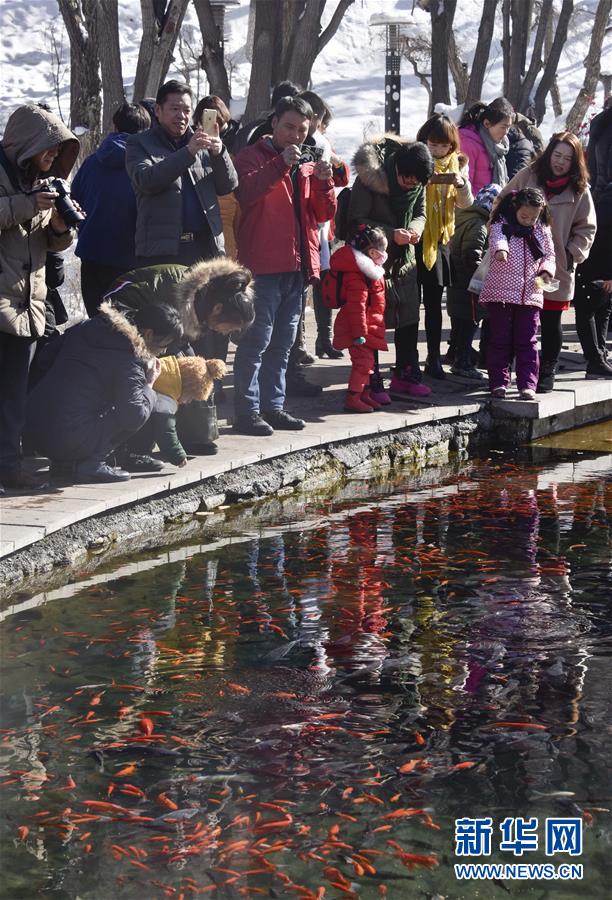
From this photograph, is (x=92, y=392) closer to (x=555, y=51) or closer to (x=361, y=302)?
(x=361, y=302)

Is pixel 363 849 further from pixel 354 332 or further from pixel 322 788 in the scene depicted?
pixel 354 332

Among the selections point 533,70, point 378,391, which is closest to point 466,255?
point 378,391

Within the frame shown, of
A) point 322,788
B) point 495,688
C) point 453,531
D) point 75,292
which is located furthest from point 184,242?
point 75,292

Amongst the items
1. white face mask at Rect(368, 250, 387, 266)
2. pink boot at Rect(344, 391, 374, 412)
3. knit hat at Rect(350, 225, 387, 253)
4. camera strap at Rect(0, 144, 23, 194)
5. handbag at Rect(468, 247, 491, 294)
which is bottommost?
pink boot at Rect(344, 391, 374, 412)

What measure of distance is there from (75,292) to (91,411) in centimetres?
607

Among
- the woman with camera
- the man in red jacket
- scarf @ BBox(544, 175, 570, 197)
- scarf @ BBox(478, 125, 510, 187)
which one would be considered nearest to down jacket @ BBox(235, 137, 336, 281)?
the man in red jacket

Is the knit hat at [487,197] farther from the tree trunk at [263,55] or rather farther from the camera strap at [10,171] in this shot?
the tree trunk at [263,55]

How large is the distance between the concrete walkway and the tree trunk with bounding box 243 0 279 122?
3.90m

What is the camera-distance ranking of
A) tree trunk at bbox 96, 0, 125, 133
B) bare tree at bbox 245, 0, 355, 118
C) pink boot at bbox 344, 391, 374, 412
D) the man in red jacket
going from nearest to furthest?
1. the man in red jacket
2. pink boot at bbox 344, 391, 374, 412
3. tree trunk at bbox 96, 0, 125, 133
4. bare tree at bbox 245, 0, 355, 118

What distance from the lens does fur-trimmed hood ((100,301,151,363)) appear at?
23.3 ft

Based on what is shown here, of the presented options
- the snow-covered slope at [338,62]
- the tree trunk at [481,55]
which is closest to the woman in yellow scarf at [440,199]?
the tree trunk at [481,55]

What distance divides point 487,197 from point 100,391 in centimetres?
415

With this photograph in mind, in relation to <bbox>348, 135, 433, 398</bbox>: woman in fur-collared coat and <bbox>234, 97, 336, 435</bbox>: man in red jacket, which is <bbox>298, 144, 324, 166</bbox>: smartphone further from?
<bbox>348, 135, 433, 398</bbox>: woman in fur-collared coat

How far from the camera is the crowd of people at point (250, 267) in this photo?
6.93m
